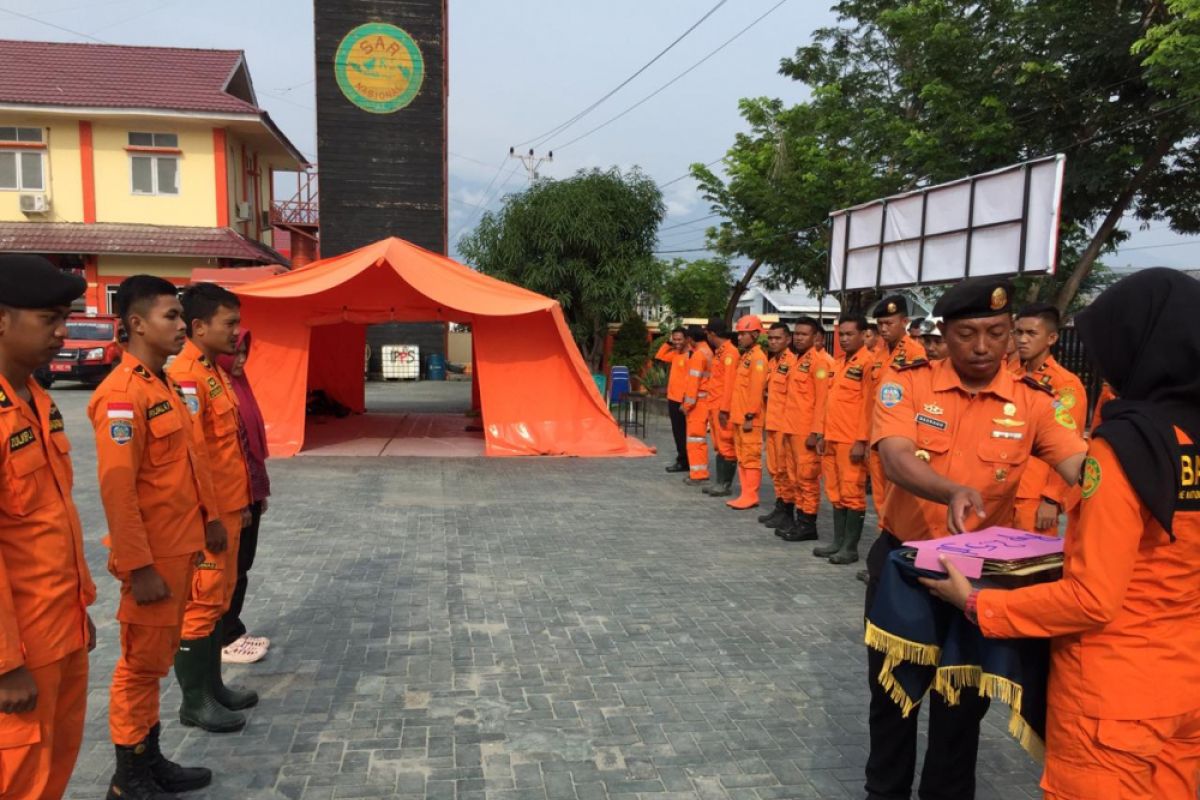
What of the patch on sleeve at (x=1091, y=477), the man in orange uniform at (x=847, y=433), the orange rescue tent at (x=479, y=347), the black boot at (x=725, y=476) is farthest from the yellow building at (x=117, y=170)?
the patch on sleeve at (x=1091, y=477)

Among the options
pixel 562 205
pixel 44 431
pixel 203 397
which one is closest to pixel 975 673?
pixel 44 431

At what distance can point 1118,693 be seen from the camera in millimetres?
1535

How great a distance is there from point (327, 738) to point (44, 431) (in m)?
1.77

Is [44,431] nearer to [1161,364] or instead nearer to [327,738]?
[327,738]

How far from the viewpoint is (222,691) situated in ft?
10.9

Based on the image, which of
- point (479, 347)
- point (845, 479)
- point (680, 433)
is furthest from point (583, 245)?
point (845, 479)

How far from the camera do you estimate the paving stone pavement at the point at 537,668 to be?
9.50 ft

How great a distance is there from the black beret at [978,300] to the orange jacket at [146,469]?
8.21ft

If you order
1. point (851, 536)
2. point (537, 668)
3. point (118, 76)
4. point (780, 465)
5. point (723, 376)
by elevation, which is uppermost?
point (118, 76)

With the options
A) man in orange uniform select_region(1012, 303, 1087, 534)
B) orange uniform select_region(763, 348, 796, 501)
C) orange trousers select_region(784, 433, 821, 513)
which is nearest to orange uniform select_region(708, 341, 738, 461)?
orange uniform select_region(763, 348, 796, 501)

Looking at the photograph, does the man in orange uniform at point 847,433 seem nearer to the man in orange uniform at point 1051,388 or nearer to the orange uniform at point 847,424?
the orange uniform at point 847,424

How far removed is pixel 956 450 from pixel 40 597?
2.51 meters

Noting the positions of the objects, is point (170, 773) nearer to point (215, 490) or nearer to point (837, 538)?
point (215, 490)

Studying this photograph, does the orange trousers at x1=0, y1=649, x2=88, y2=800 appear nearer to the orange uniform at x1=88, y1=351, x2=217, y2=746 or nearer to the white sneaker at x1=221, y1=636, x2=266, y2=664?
the orange uniform at x1=88, y1=351, x2=217, y2=746
